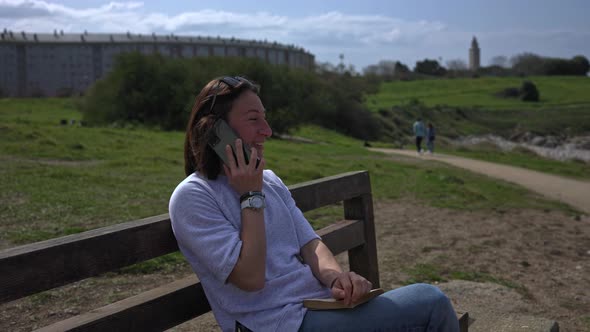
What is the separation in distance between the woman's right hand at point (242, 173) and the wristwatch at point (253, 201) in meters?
0.03

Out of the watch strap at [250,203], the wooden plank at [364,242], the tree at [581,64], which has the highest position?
the tree at [581,64]

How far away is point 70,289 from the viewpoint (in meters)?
5.18

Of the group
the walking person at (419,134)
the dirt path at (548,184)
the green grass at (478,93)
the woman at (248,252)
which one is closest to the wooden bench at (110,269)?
the woman at (248,252)

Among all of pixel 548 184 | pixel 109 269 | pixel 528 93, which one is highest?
pixel 109 269

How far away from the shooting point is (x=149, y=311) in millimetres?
2463

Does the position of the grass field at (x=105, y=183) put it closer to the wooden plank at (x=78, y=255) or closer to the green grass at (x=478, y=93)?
the wooden plank at (x=78, y=255)

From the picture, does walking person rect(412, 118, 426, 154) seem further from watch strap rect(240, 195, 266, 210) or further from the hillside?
watch strap rect(240, 195, 266, 210)

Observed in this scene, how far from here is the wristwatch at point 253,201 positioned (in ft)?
8.21

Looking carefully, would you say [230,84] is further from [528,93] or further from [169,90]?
[528,93]

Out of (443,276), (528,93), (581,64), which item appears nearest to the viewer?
(443,276)

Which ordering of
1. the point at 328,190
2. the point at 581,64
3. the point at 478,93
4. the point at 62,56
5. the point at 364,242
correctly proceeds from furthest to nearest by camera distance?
the point at 581,64, the point at 478,93, the point at 62,56, the point at 364,242, the point at 328,190

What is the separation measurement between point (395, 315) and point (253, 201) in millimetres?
714

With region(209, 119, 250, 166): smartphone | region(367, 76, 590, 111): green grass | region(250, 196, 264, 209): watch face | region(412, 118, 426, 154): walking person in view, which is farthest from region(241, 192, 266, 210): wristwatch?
region(367, 76, 590, 111): green grass

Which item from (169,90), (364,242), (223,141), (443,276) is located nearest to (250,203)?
(223,141)
